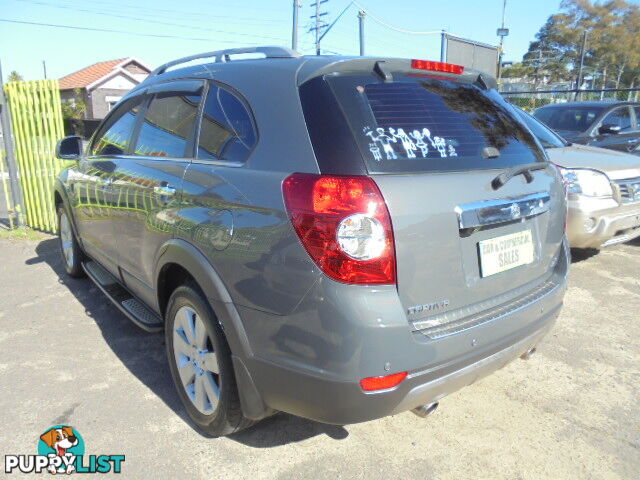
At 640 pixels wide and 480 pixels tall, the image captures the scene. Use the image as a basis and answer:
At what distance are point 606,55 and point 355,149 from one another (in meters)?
74.0

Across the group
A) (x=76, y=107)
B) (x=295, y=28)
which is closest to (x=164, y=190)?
(x=295, y=28)

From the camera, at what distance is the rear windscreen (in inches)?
77.2

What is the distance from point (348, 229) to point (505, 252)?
820mm

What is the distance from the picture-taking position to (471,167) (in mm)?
2150

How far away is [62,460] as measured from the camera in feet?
7.94

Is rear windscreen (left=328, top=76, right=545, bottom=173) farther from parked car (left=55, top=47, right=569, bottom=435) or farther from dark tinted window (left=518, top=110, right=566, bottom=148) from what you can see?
dark tinted window (left=518, top=110, right=566, bottom=148)

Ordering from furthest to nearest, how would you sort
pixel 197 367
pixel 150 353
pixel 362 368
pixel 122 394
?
pixel 150 353, pixel 122 394, pixel 197 367, pixel 362 368

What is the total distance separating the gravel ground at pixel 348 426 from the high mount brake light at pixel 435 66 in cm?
176

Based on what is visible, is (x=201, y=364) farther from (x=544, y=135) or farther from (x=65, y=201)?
(x=544, y=135)

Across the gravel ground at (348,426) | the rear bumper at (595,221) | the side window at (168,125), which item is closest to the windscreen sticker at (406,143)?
the side window at (168,125)

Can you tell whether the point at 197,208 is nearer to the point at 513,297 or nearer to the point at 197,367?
the point at 197,367

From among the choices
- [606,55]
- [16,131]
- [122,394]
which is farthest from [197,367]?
[606,55]

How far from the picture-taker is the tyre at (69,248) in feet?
15.5

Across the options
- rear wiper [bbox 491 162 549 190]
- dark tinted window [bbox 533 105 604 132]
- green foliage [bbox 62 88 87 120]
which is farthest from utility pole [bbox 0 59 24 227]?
green foliage [bbox 62 88 87 120]
